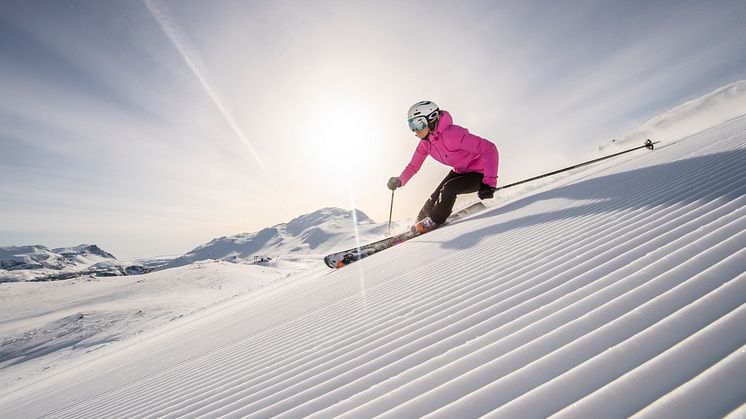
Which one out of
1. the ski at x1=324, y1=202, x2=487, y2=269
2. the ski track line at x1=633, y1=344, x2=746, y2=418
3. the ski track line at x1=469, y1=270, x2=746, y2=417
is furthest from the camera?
the ski at x1=324, y1=202, x2=487, y2=269

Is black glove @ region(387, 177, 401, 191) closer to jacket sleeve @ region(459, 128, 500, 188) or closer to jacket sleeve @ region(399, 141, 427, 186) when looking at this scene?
jacket sleeve @ region(399, 141, 427, 186)

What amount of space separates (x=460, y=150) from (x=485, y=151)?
22.7 inches

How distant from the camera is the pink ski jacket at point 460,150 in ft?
22.2

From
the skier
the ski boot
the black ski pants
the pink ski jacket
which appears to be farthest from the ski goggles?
the ski boot

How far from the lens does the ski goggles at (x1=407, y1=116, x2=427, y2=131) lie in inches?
271

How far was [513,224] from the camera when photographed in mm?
4652

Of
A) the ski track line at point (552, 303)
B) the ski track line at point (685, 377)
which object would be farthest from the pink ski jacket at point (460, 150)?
the ski track line at point (685, 377)

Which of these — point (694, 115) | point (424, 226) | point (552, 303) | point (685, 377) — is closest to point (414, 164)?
point (424, 226)

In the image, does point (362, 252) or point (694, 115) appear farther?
point (694, 115)

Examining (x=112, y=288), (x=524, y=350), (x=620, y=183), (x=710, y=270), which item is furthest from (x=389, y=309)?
(x=112, y=288)

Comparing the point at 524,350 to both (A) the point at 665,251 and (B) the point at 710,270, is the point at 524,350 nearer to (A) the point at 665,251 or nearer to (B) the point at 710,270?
(B) the point at 710,270

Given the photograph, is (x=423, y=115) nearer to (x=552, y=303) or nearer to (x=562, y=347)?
(x=552, y=303)

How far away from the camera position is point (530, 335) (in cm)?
151

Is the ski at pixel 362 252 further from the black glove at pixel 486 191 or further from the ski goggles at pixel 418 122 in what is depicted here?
the ski goggles at pixel 418 122
